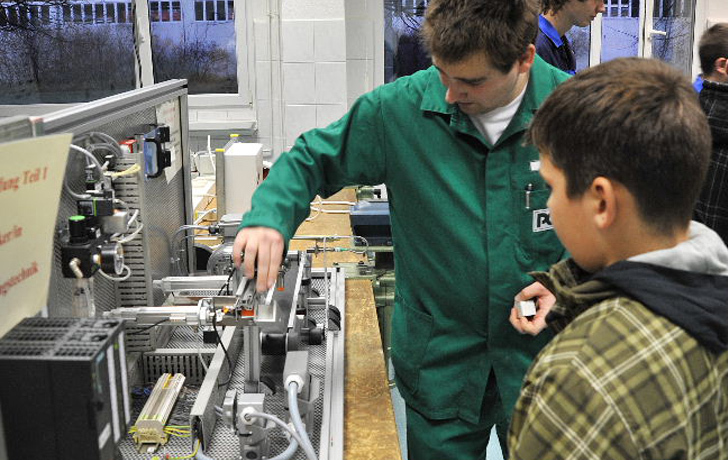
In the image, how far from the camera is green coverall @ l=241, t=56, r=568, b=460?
1.32 metres

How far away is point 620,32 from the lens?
436cm

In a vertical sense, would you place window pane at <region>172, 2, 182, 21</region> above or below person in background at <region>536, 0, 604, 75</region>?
above

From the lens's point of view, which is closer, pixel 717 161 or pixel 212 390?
pixel 212 390

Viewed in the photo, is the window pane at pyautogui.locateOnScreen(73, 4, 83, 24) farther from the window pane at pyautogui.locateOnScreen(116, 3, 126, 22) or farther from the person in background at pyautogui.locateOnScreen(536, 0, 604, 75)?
the person in background at pyautogui.locateOnScreen(536, 0, 604, 75)

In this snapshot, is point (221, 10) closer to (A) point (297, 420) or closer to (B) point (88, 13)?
(B) point (88, 13)

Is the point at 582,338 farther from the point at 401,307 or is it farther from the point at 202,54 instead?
the point at 202,54

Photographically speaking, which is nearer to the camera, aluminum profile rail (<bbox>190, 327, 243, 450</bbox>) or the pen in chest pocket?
aluminum profile rail (<bbox>190, 327, 243, 450</bbox>)

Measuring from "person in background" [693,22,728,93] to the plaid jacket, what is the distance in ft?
7.37

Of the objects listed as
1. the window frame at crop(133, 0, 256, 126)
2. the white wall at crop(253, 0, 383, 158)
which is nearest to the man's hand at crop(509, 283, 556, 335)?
the white wall at crop(253, 0, 383, 158)

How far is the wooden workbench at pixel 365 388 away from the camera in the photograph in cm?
120

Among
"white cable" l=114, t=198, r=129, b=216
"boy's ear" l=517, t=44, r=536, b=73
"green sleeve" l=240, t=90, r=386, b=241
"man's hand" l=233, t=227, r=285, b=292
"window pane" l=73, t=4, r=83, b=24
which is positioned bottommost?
"man's hand" l=233, t=227, r=285, b=292

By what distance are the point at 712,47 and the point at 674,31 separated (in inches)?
75.7

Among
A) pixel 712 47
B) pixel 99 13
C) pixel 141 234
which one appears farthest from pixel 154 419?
pixel 99 13

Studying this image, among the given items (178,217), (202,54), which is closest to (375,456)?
(178,217)
